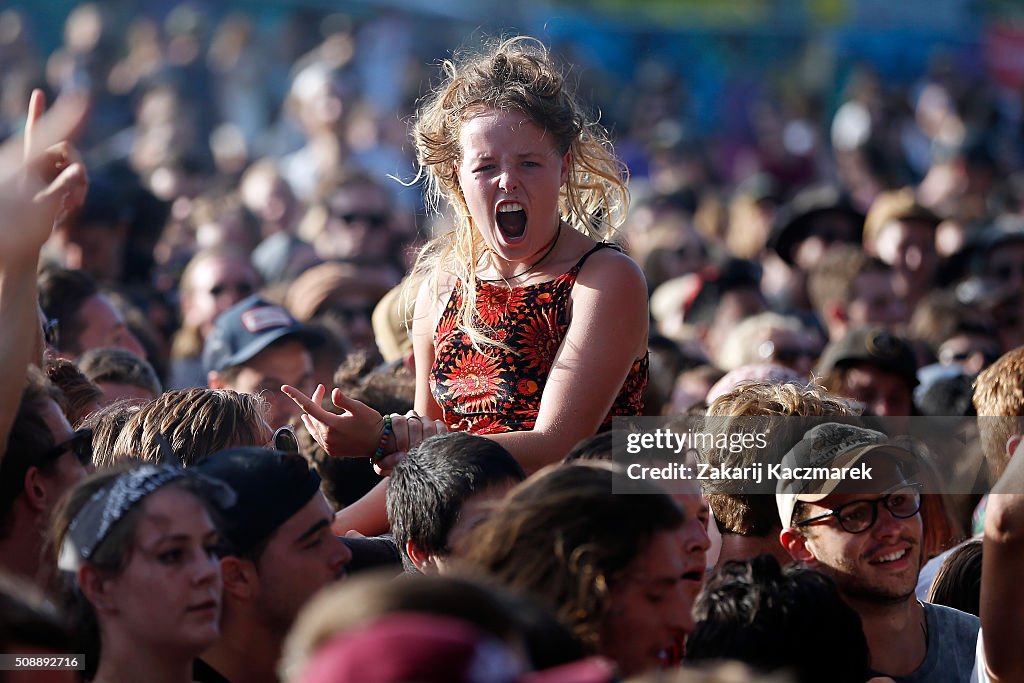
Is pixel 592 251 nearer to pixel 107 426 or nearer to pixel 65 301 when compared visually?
pixel 107 426

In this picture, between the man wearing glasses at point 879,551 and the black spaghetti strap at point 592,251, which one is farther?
the black spaghetti strap at point 592,251

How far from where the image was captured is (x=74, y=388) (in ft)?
15.5

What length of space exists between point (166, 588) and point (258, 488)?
1.34 feet

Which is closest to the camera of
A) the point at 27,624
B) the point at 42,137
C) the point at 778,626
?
the point at 27,624

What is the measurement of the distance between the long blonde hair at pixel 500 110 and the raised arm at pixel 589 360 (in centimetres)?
27

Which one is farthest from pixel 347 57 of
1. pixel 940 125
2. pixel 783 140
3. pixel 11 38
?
pixel 940 125

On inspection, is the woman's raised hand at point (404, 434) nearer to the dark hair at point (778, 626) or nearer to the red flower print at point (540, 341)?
the red flower print at point (540, 341)

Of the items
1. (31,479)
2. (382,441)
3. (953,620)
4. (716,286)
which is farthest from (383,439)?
(716,286)

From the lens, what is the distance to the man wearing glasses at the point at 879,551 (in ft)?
12.6

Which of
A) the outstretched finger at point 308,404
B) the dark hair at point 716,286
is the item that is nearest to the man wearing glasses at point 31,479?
the outstretched finger at point 308,404

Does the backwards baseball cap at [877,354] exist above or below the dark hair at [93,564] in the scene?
above

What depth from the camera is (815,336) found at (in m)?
8.02

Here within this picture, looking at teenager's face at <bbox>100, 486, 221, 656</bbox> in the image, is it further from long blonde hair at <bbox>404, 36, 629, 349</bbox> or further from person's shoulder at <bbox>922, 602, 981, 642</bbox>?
person's shoulder at <bbox>922, 602, 981, 642</bbox>

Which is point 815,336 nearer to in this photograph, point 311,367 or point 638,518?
point 311,367
